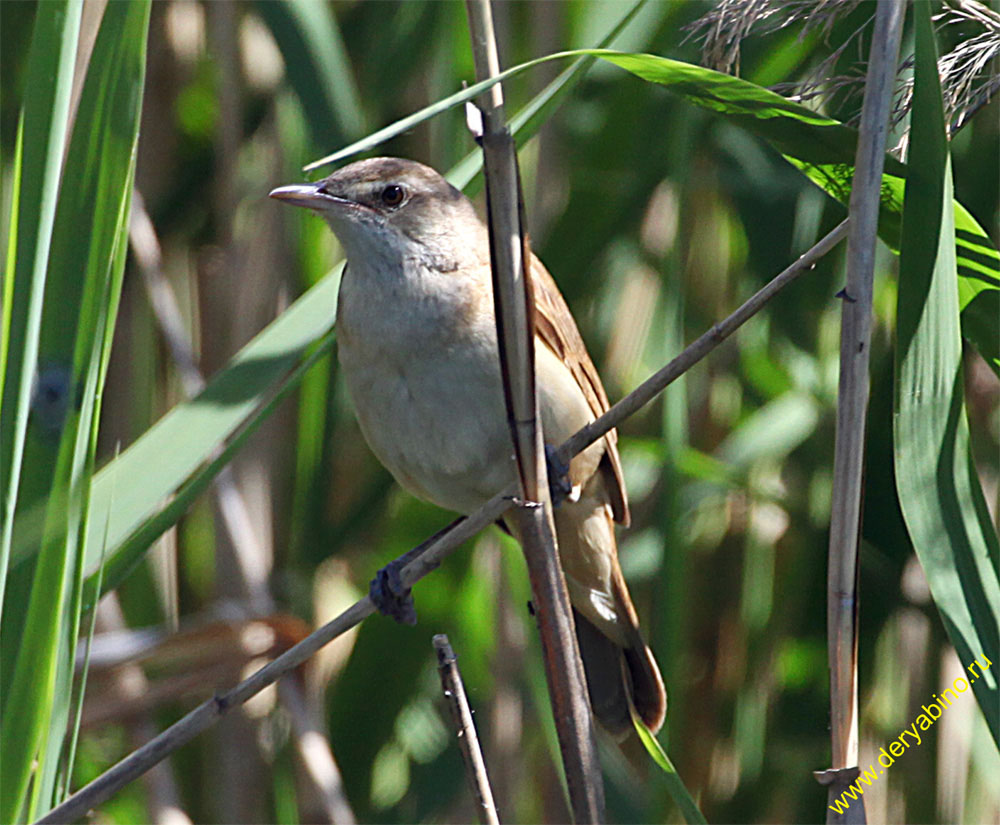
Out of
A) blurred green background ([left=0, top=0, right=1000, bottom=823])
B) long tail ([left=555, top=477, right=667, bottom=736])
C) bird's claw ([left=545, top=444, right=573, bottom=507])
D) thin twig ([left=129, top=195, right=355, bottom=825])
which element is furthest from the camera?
thin twig ([left=129, top=195, right=355, bottom=825])

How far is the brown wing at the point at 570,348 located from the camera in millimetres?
1476

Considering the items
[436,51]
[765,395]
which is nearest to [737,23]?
[436,51]

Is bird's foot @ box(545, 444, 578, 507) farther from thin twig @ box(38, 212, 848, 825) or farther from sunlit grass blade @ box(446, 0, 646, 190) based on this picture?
sunlit grass blade @ box(446, 0, 646, 190)

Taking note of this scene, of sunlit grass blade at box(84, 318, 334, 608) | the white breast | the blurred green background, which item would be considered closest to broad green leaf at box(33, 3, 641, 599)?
sunlit grass blade at box(84, 318, 334, 608)

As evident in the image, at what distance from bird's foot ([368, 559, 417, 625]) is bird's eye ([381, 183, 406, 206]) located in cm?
46

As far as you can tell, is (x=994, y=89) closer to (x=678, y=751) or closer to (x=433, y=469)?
(x=433, y=469)

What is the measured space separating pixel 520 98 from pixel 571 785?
46.7 inches

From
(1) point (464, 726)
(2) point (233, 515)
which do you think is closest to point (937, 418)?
(1) point (464, 726)

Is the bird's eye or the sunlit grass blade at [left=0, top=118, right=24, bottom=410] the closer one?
the sunlit grass blade at [left=0, top=118, right=24, bottom=410]

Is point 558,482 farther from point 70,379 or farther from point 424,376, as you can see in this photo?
point 70,379

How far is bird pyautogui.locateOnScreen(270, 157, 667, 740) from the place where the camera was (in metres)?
1.41

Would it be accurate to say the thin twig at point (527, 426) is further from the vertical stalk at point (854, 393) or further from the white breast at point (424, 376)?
the white breast at point (424, 376)

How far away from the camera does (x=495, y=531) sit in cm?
186

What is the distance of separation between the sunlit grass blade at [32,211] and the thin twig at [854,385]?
603mm
